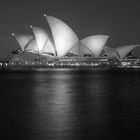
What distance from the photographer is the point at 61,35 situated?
77.6 metres

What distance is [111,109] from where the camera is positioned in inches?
690

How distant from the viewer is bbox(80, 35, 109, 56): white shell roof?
8762cm

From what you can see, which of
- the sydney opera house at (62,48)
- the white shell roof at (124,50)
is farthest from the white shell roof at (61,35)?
the white shell roof at (124,50)

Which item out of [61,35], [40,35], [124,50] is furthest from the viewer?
[124,50]

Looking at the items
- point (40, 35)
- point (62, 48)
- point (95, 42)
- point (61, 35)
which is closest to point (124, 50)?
point (95, 42)

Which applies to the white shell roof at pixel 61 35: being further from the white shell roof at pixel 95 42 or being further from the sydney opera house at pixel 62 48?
the white shell roof at pixel 95 42

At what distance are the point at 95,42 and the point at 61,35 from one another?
14.4 m

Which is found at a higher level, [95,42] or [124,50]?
[95,42]

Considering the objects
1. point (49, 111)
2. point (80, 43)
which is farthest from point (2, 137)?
Result: point (80, 43)

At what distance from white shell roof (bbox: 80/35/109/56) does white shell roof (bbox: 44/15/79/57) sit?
4.25 metres

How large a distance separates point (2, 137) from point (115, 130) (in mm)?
4012

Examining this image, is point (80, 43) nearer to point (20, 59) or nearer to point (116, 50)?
point (116, 50)

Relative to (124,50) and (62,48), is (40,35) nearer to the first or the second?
(62,48)

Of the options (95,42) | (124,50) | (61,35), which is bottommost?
(124,50)
